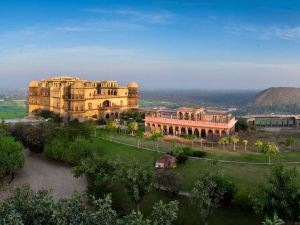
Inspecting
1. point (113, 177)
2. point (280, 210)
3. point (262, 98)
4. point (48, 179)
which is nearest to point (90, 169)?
point (113, 177)

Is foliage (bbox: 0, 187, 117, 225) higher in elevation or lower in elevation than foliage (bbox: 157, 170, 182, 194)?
higher

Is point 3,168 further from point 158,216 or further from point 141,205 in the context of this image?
point 158,216

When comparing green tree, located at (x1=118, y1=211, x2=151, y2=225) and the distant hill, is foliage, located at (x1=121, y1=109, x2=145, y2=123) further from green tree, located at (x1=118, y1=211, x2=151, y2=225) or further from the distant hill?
the distant hill

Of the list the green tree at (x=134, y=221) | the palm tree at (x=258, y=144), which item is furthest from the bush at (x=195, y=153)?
the green tree at (x=134, y=221)

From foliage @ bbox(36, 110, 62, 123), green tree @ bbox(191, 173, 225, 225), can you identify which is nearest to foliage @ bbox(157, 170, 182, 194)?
green tree @ bbox(191, 173, 225, 225)

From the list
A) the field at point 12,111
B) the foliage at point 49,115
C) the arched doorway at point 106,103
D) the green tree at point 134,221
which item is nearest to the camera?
the green tree at point 134,221

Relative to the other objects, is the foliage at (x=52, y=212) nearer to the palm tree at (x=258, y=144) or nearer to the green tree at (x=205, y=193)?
the green tree at (x=205, y=193)
